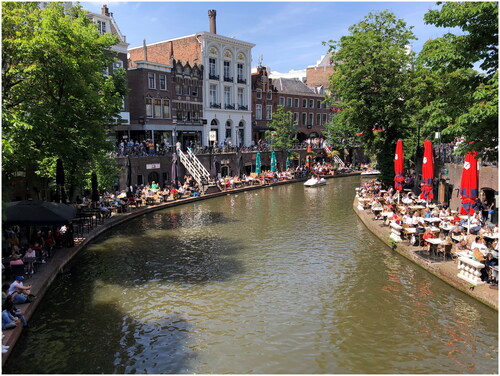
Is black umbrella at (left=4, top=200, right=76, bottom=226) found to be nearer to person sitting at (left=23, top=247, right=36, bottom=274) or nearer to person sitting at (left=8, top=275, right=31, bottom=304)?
person sitting at (left=23, top=247, right=36, bottom=274)

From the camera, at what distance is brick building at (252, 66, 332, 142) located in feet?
216

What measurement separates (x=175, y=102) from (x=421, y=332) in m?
44.5

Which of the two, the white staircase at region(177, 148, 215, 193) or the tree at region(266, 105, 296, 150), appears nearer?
the white staircase at region(177, 148, 215, 193)

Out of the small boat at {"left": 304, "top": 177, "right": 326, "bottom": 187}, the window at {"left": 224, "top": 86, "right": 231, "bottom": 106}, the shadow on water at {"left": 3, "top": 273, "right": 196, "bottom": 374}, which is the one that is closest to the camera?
the shadow on water at {"left": 3, "top": 273, "right": 196, "bottom": 374}

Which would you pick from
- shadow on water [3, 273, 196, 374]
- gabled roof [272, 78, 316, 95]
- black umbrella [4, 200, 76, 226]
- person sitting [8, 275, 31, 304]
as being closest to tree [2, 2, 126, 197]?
black umbrella [4, 200, 76, 226]

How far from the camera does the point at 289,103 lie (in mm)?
71500

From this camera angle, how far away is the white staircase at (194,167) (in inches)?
1606

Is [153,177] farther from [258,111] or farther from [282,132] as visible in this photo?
[258,111]

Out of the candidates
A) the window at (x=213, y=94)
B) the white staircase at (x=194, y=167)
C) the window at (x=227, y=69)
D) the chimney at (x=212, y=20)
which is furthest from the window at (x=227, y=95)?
the white staircase at (x=194, y=167)

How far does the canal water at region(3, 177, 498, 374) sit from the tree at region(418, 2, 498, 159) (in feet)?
18.0

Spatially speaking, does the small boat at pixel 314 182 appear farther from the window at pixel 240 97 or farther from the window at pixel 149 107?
the window at pixel 240 97

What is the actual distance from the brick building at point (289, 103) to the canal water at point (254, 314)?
153 feet

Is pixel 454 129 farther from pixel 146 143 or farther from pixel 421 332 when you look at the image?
pixel 146 143

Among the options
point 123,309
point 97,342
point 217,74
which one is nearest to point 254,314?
point 123,309
